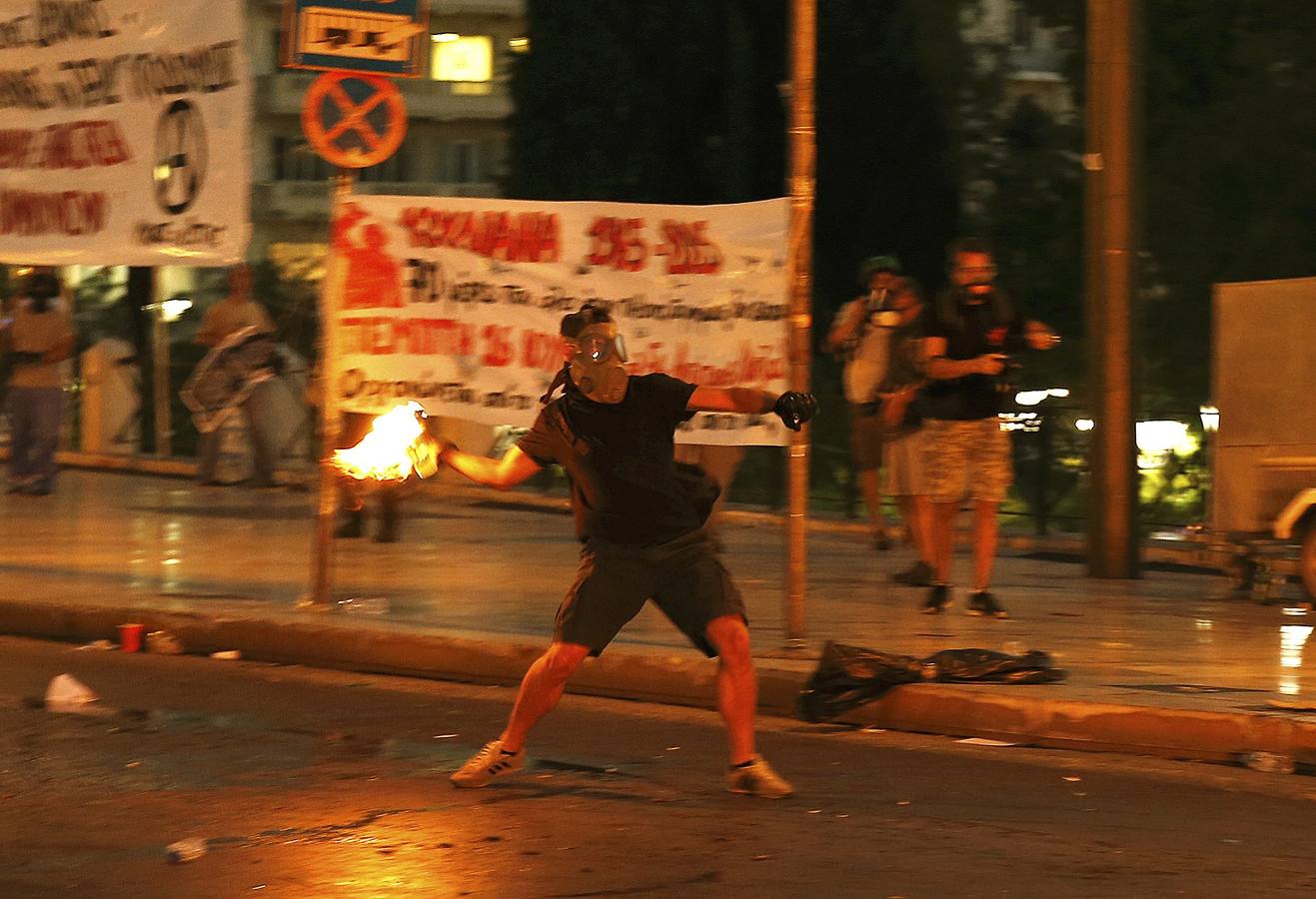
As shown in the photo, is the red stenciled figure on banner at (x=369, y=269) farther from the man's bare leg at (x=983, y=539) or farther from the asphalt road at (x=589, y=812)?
the man's bare leg at (x=983, y=539)

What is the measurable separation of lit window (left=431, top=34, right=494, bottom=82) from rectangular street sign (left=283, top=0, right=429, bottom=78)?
2241 inches

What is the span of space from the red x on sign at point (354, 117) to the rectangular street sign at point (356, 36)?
8cm

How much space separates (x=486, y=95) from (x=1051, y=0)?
137ft

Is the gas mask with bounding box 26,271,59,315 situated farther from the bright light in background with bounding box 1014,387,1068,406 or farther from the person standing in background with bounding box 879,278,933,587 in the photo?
the bright light in background with bounding box 1014,387,1068,406

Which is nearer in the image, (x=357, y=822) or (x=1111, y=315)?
(x=357, y=822)

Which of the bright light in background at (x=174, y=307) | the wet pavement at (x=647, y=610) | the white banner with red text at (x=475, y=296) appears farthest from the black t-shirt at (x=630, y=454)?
the bright light in background at (x=174, y=307)

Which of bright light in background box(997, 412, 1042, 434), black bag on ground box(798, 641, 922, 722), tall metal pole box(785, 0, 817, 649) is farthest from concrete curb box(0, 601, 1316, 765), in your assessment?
bright light in background box(997, 412, 1042, 434)

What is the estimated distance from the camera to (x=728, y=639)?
7379 millimetres

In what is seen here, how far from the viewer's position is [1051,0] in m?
26.7

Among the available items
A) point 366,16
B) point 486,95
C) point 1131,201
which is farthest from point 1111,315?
point 486,95

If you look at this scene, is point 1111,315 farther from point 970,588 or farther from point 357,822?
point 357,822

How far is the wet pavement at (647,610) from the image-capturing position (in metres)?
9.78

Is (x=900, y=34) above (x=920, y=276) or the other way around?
above

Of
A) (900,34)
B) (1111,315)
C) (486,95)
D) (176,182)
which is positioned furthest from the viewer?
(486,95)
